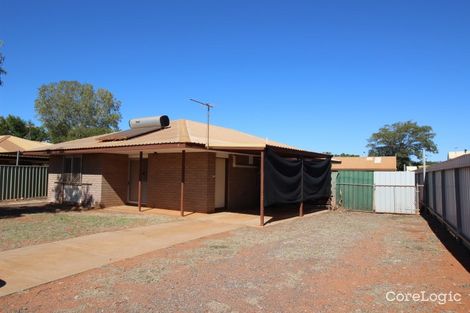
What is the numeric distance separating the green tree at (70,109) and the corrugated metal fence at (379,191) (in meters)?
44.1

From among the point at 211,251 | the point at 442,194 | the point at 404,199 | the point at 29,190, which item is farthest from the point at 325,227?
the point at 29,190

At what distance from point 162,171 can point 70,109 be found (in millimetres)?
45549

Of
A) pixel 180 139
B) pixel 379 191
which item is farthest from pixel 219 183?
pixel 379 191

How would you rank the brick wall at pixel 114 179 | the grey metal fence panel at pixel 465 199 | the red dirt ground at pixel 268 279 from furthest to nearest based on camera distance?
the brick wall at pixel 114 179 → the grey metal fence panel at pixel 465 199 → the red dirt ground at pixel 268 279

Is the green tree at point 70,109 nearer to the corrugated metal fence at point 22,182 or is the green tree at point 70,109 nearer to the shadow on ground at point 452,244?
the corrugated metal fence at point 22,182

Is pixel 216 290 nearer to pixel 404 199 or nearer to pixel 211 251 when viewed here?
pixel 211 251

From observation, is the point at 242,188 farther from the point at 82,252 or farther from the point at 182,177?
the point at 82,252

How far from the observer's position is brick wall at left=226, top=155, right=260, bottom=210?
15555 mm

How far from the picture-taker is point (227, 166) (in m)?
15.3

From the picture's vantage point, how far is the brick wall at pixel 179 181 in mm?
13961

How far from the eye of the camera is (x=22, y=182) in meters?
19.7

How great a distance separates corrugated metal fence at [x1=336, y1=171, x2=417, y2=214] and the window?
11934 mm

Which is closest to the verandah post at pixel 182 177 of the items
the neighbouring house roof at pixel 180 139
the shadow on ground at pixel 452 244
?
the neighbouring house roof at pixel 180 139

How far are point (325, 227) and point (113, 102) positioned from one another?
5215 centimetres
